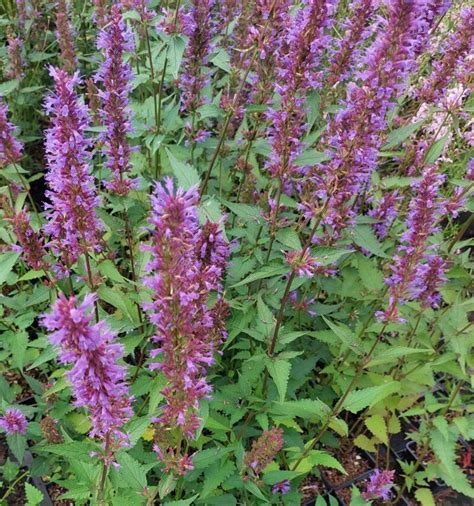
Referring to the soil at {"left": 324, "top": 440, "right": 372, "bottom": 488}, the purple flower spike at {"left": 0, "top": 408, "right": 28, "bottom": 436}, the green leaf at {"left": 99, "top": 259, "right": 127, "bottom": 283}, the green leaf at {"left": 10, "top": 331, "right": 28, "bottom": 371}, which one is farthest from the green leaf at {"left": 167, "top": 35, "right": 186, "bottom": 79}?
the soil at {"left": 324, "top": 440, "right": 372, "bottom": 488}

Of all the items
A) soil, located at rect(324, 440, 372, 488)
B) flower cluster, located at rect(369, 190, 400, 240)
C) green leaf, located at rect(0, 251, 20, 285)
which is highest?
flower cluster, located at rect(369, 190, 400, 240)

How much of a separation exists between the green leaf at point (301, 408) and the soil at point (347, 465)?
1197 mm

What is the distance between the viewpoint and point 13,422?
9.87 ft

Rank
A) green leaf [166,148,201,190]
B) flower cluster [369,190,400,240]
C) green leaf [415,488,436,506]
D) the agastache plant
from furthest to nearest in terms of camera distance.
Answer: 1. green leaf [415,488,436,506]
2. flower cluster [369,190,400,240]
3. the agastache plant
4. green leaf [166,148,201,190]

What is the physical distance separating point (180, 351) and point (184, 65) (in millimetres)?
2335

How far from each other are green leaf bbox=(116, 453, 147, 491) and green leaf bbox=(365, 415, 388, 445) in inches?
81.6

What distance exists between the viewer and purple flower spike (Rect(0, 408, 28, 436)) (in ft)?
9.84

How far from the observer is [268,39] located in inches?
113

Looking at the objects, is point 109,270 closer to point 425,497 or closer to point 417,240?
point 417,240

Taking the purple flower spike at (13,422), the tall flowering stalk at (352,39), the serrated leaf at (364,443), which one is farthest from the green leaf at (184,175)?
the serrated leaf at (364,443)

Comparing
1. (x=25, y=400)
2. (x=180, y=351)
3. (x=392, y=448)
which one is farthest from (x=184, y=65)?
(x=392, y=448)

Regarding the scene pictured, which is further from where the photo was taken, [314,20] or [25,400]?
[25,400]

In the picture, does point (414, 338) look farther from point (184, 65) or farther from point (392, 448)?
point (184, 65)

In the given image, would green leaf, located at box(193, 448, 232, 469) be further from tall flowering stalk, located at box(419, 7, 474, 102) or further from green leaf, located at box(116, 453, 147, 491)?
tall flowering stalk, located at box(419, 7, 474, 102)
